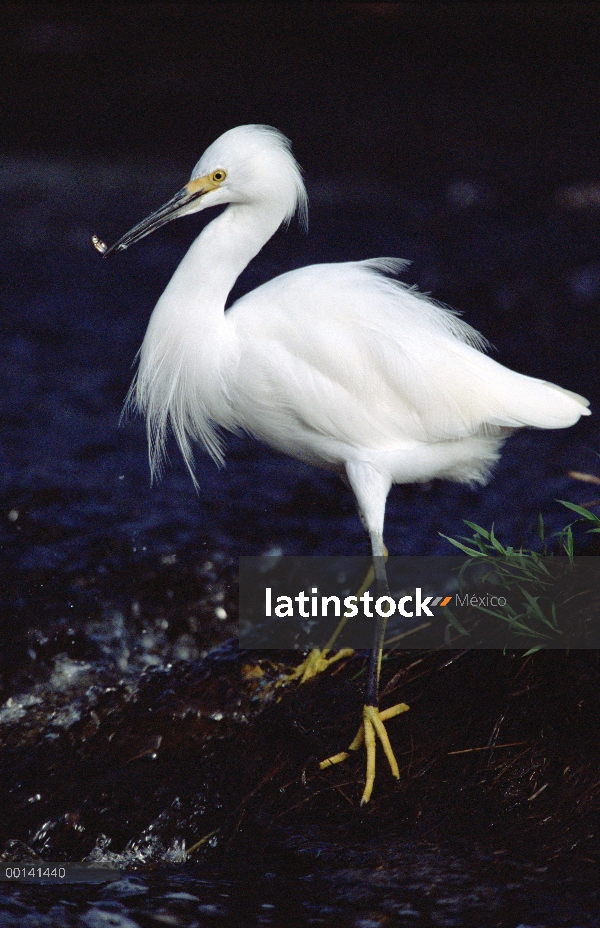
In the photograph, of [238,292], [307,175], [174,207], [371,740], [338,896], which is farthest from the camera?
[307,175]

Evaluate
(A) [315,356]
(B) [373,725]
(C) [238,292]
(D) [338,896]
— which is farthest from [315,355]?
(C) [238,292]

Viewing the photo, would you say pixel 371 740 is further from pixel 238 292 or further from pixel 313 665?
pixel 238 292

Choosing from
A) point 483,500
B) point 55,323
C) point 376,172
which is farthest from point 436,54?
point 483,500

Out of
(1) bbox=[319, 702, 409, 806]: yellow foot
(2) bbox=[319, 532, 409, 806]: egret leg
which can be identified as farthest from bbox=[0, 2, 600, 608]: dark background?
(1) bbox=[319, 702, 409, 806]: yellow foot

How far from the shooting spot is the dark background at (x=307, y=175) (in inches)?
159

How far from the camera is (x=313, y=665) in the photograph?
2.80 meters

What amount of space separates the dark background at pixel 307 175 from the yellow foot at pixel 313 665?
3.18 feet

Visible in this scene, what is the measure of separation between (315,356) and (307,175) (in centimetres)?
310

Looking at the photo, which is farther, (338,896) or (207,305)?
(207,305)

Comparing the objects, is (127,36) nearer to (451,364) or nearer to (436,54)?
(436,54)

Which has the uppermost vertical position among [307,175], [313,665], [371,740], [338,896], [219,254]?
[307,175]

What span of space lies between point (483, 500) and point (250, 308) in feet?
4.47

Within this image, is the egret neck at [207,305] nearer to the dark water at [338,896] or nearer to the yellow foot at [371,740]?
the yellow foot at [371,740]

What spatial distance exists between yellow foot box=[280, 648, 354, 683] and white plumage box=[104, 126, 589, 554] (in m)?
0.37
